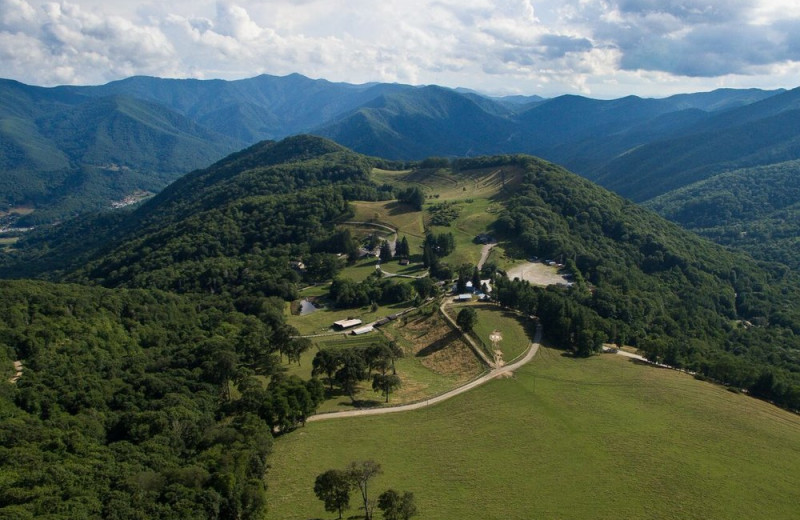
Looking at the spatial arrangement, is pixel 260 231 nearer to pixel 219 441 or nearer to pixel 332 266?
pixel 332 266

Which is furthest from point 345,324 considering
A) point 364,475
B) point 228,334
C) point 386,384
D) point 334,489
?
point 364,475

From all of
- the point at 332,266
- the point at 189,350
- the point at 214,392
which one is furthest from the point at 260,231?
the point at 214,392

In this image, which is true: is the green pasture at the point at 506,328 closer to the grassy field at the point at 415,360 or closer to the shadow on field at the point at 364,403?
the grassy field at the point at 415,360

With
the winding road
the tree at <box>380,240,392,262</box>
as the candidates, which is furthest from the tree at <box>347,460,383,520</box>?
the tree at <box>380,240,392,262</box>

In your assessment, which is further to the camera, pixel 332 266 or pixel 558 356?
pixel 332 266

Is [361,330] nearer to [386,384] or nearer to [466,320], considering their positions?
[466,320]

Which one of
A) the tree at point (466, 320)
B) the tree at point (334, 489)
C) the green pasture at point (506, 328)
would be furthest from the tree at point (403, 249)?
the tree at point (334, 489)

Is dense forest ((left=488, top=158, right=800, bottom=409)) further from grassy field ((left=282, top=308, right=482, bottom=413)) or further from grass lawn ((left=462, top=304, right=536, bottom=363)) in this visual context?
grassy field ((left=282, top=308, right=482, bottom=413))
